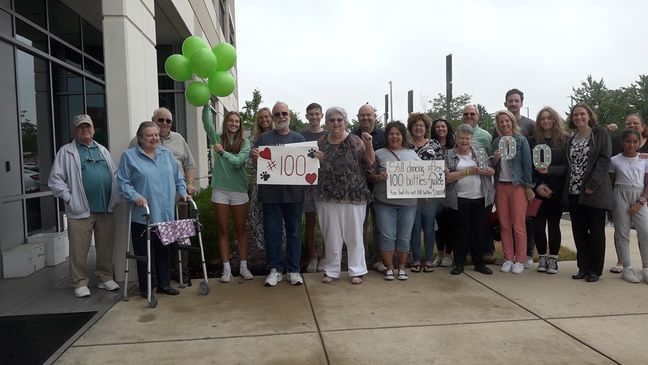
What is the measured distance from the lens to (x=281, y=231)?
5.76 meters

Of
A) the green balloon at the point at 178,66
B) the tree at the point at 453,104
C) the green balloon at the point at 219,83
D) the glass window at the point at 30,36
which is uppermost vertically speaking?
the tree at the point at 453,104

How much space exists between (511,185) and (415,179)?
1.28 m

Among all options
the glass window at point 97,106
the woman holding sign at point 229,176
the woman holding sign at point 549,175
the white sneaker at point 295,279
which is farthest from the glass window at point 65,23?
the woman holding sign at point 549,175

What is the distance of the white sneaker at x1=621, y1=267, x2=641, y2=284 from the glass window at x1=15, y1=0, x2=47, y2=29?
9030 mm

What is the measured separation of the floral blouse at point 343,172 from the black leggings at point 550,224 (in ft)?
7.47

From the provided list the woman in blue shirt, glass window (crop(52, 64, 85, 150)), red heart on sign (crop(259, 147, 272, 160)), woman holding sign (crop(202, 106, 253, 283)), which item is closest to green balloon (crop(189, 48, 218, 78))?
woman holding sign (crop(202, 106, 253, 283))

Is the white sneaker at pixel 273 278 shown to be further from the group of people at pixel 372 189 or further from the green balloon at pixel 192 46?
the green balloon at pixel 192 46

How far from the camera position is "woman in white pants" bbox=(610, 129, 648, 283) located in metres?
5.69

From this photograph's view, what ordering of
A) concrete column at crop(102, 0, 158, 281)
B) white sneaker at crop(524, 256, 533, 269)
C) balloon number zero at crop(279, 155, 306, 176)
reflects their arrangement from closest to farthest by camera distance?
1. balloon number zero at crop(279, 155, 306, 176)
2. concrete column at crop(102, 0, 158, 281)
3. white sneaker at crop(524, 256, 533, 269)

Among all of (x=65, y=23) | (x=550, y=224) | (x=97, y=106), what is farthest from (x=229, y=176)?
(x=97, y=106)

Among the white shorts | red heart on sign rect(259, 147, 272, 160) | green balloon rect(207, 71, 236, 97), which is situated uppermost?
green balloon rect(207, 71, 236, 97)

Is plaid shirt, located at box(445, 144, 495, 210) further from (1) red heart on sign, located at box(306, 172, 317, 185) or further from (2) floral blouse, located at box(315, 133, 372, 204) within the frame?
(1) red heart on sign, located at box(306, 172, 317, 185)

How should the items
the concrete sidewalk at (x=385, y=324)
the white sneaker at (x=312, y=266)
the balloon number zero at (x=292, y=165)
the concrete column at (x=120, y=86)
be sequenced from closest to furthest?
the concrete sidewalk at (x=385, y=324) < the balloon number zero at (x=292, y=165) < the concrete column at (x=120, y=86) < the white sneaker at (x=312, y=266)

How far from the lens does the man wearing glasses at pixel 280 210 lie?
5590 millimetres
